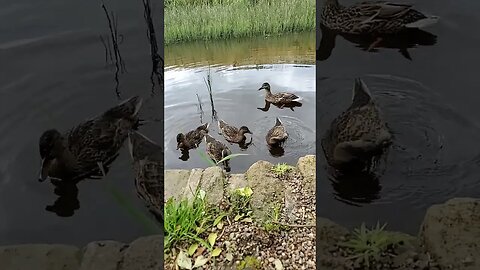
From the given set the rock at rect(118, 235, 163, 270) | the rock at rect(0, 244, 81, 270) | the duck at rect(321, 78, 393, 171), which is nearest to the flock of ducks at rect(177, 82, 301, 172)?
the duck at rect(321, 78, 393, 171)

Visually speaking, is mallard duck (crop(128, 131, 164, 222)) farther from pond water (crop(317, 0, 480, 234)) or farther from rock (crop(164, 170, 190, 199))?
pond water (crop(317, 0, 480, 234))

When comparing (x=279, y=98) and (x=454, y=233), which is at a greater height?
(x=279, y=98)

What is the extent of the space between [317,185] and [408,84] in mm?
295

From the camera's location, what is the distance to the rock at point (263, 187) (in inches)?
52.9

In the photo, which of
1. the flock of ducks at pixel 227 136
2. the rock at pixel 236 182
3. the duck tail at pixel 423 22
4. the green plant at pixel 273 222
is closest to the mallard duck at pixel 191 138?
the flock of ducks at pixel 227 136

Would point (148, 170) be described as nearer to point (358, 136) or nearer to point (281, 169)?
point (281, 169)

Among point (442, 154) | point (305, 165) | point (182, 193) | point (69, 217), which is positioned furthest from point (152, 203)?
point (442, 154)

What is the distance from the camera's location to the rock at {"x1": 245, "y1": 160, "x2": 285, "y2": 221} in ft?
4.41

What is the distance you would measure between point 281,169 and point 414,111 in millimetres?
313

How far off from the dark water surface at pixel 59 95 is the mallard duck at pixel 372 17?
1.22 feet

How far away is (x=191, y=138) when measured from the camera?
135 cm

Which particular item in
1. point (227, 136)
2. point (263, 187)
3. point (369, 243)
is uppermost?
point (227, 136)

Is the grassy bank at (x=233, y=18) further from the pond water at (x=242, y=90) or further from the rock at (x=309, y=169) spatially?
the rock at (x=309, y=169)

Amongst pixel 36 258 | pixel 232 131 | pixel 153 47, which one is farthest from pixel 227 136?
pixel 36 258
